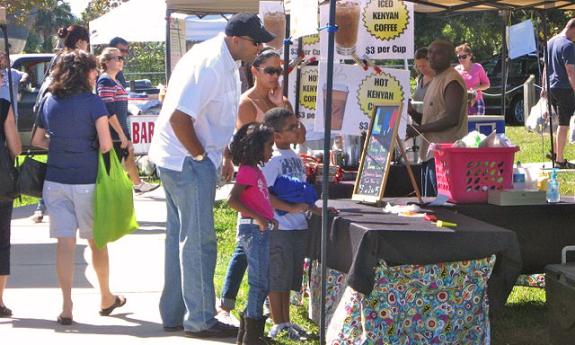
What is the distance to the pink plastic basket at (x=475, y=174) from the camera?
5.93 metres

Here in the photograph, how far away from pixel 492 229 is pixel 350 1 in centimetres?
278

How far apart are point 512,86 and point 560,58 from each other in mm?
10451

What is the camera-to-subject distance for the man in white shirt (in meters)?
5.50

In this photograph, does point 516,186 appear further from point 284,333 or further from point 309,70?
point 309,70

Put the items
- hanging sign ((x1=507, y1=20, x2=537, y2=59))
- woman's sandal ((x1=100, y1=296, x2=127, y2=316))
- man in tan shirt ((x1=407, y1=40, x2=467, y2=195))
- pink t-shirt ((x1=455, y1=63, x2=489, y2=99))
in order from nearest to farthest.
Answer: woman's sandal ((x1=100, y1=296, x2=127, y2=316))
man in tan shirt ((x1=407, y1=40, x2=467, y2=195))
hanging sign ((x1=507, y1=20, x2=537, y2=59))
pink t-shirt ((x1=455, y1=63, x2=489, y2=99))

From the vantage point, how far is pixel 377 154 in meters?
6.07

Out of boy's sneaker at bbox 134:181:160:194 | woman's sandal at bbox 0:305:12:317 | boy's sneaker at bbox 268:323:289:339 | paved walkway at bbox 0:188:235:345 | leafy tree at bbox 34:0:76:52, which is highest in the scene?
leafy tree at bbox 34:0:76:52

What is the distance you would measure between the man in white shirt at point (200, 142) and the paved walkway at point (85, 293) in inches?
13.4

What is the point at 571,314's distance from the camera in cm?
509

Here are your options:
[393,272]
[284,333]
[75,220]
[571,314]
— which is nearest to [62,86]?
[75,220]

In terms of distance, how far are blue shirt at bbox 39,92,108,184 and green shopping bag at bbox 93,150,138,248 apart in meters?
0.07

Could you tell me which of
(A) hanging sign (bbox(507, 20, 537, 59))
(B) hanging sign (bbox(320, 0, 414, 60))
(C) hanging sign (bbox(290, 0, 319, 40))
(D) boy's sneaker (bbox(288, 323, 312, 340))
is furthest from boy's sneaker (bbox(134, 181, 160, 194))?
(C) hanging sign (bbox(290, 0, 319, 40))

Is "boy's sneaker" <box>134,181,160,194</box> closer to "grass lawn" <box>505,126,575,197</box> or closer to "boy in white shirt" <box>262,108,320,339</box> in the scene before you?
"grass lawn" <box>505,126,575,197</box>

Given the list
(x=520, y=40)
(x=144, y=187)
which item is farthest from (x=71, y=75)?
(x=144, y=187)
